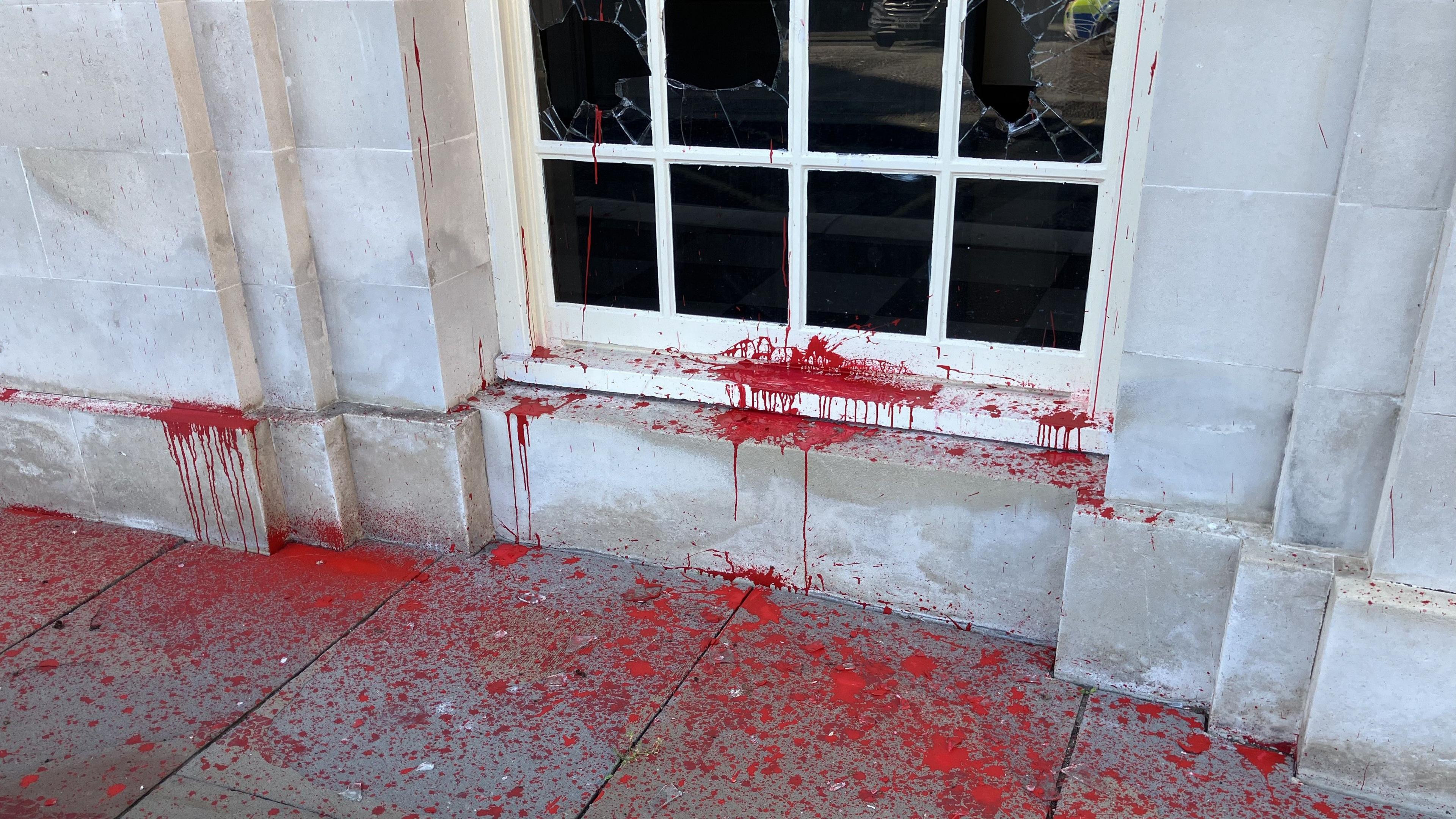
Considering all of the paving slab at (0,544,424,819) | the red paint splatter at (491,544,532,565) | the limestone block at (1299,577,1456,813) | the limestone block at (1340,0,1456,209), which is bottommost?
the paving slab at (0,544,424,819)

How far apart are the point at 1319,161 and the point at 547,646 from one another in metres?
2.20

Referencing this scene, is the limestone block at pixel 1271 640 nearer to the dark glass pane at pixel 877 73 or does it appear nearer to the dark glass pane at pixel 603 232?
the dark glass pane at pixel 877 73

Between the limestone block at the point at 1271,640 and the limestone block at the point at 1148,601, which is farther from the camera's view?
the limestone block at the point at 1148,601

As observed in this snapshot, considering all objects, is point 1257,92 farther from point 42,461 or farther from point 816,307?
point 42,461

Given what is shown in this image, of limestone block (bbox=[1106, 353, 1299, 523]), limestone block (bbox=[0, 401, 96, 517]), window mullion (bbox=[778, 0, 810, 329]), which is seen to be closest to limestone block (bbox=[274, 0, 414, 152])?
window mullion (bbox=[778, 0, 810, 329])

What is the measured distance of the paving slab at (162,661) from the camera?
8.16ft

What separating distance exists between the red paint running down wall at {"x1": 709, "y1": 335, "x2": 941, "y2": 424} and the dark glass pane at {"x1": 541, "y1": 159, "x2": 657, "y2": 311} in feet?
1.17

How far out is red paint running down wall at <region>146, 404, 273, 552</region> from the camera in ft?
10.8

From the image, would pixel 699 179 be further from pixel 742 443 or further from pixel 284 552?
pixel 284 552

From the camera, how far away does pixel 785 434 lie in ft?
9.77

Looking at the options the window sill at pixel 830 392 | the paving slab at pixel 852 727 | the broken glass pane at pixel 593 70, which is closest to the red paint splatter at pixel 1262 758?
the paving slab at pixel 852 727

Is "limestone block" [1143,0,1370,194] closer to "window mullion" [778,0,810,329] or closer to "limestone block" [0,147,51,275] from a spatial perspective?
"window mullion" [778,0,810,329]

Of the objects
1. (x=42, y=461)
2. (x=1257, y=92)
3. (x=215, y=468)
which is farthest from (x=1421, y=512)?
(x=42, y=461)

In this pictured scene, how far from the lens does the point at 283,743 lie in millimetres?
2566
